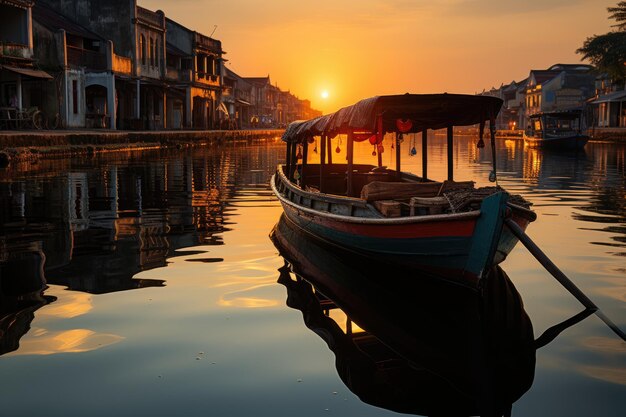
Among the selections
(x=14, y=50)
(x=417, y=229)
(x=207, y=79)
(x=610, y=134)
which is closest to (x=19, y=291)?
(x=417, y=229)

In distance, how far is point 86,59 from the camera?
132ft

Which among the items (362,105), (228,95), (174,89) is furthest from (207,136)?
(362,105)

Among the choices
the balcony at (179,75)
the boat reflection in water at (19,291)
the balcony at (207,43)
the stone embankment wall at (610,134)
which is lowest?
the boat reflection in water at (19,291)

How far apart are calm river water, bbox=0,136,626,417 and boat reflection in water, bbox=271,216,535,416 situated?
0.14 feet

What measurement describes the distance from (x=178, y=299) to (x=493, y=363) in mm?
3700

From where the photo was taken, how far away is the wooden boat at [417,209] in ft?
25.2

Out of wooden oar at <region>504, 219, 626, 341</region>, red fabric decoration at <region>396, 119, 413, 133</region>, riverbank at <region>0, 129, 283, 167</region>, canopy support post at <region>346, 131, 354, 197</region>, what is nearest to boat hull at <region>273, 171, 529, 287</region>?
wooden oar at <region>504, 219, 626, 341</region>

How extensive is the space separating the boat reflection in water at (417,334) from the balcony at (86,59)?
107 feet

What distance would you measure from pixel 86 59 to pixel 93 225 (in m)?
29.7

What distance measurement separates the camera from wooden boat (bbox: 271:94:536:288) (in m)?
7.67

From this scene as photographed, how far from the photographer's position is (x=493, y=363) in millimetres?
6160

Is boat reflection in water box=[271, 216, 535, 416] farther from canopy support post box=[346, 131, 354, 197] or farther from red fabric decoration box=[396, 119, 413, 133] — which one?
red fabric decoration box=[396, 119, 413, 133]

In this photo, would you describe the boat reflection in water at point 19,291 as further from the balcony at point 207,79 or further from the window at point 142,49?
the balcony at point 207,79

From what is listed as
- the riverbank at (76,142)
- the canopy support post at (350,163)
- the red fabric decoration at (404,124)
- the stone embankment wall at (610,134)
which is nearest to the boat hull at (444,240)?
the canopy support post at (350,163)
